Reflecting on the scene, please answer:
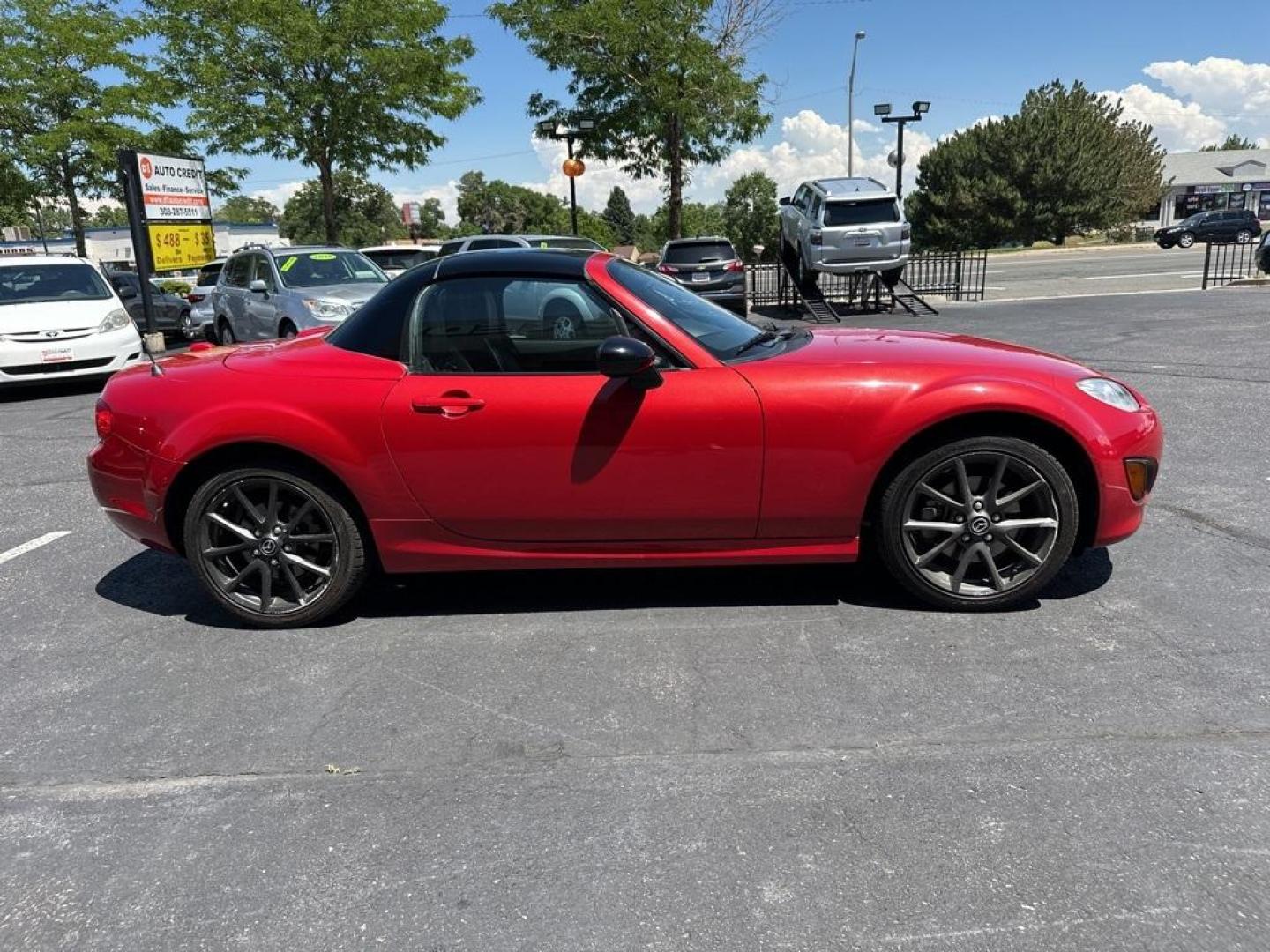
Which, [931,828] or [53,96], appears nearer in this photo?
[931,828]

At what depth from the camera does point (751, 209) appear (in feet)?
309

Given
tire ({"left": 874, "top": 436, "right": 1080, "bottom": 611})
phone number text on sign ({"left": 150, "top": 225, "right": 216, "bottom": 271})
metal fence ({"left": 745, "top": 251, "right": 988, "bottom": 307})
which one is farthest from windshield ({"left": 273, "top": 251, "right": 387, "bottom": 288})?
tire ({"left": 874, "top": 436, "right": 1080, "bottom": 611})

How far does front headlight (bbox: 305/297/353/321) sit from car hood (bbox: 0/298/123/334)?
235 cm

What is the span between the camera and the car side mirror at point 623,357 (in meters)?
3.42

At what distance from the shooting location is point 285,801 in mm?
2668

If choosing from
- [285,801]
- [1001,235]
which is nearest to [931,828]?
[285,801]

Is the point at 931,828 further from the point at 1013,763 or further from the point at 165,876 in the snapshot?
the point at 165,876

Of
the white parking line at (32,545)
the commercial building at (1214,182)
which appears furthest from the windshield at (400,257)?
the commercial building at (1214,182)

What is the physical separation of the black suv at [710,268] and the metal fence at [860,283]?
2.48 metres

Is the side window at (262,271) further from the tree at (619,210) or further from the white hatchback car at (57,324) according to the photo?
the tree at (619,210)

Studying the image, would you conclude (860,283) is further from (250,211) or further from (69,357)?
(250,211)

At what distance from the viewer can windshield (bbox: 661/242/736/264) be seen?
16875mm

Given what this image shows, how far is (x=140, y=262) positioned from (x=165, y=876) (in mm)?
14226

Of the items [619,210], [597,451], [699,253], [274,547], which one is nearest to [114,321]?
[274,547]
